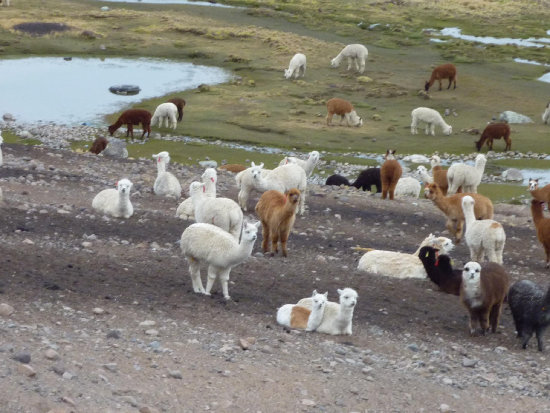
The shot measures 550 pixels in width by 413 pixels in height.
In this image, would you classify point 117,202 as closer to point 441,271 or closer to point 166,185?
point 166,185

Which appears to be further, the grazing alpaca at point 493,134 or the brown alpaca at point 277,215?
the grazing alpaca at point 493,134

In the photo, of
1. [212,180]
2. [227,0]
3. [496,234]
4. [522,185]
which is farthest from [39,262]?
[227,0]

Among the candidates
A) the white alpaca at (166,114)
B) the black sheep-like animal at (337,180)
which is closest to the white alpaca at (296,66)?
the white alpaca at (166,114)

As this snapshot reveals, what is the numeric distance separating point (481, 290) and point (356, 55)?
3448cm

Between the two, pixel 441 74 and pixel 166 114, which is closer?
pixel 166 114

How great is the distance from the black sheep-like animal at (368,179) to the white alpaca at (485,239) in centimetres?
819

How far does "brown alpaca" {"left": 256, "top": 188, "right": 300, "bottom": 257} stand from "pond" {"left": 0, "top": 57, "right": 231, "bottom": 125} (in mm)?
19364

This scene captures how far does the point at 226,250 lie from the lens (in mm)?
12602

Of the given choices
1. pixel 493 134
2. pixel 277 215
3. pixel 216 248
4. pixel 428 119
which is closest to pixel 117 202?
pixel 277 215

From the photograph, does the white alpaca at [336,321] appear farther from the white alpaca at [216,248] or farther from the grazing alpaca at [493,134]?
the grazing alpaca at [493,134]

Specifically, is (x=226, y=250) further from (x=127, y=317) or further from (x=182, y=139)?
(x=182, y=139)

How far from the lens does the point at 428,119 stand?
34438 millimetres

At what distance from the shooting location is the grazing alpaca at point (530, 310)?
506 inches

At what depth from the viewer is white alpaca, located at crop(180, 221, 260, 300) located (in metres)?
12.5
